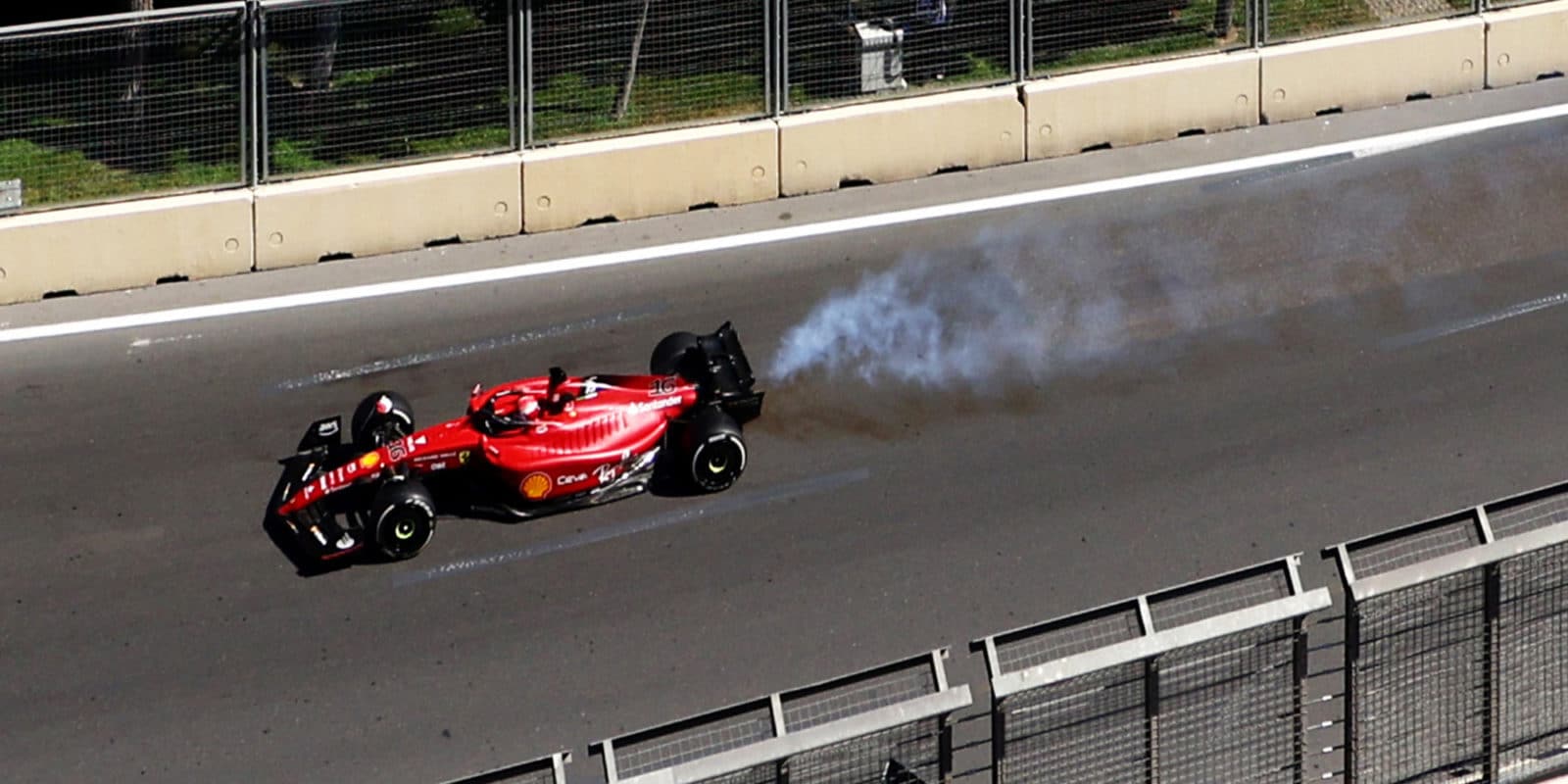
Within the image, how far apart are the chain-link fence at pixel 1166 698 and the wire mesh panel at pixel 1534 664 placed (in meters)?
1.12

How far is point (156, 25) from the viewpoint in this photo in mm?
18531

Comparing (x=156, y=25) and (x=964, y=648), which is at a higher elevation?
(x=156, y=25)

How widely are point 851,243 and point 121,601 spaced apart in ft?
22.5

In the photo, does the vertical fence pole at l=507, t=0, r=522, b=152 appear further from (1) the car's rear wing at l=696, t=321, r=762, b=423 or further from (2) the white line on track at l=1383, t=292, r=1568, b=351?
(2) the white line on track at l=1383, t=292, r=1568, b=351

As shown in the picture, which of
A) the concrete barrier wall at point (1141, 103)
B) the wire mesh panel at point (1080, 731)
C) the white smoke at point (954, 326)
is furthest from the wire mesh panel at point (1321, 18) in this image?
the wire mesh panel at point (1080, 731)

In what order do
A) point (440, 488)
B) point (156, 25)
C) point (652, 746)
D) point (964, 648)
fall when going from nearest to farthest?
1. point (652, 746)
2. point (964, 648)
3. point (440, 488)
4. point (156, 25)

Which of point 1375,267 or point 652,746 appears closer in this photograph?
point 652,746

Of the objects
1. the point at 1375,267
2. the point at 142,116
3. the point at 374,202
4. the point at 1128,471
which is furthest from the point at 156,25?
the point at 1375,267

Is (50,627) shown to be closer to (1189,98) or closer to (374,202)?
(374,202)

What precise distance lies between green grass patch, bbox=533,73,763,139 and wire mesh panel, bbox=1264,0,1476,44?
4.91 m

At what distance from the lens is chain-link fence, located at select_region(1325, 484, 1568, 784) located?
35.4 feet

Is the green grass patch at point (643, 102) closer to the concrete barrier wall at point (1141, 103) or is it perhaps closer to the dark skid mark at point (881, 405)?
the concrete barrier wall at point (1141, 103)

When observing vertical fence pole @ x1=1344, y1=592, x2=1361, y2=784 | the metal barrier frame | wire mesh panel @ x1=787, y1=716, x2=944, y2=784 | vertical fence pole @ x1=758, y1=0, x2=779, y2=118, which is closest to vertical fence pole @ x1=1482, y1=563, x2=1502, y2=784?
vertical fence pole @ x1=1344, y1=592, x2=1361, y2=784

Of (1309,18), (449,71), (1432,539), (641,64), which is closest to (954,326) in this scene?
(641,64)
